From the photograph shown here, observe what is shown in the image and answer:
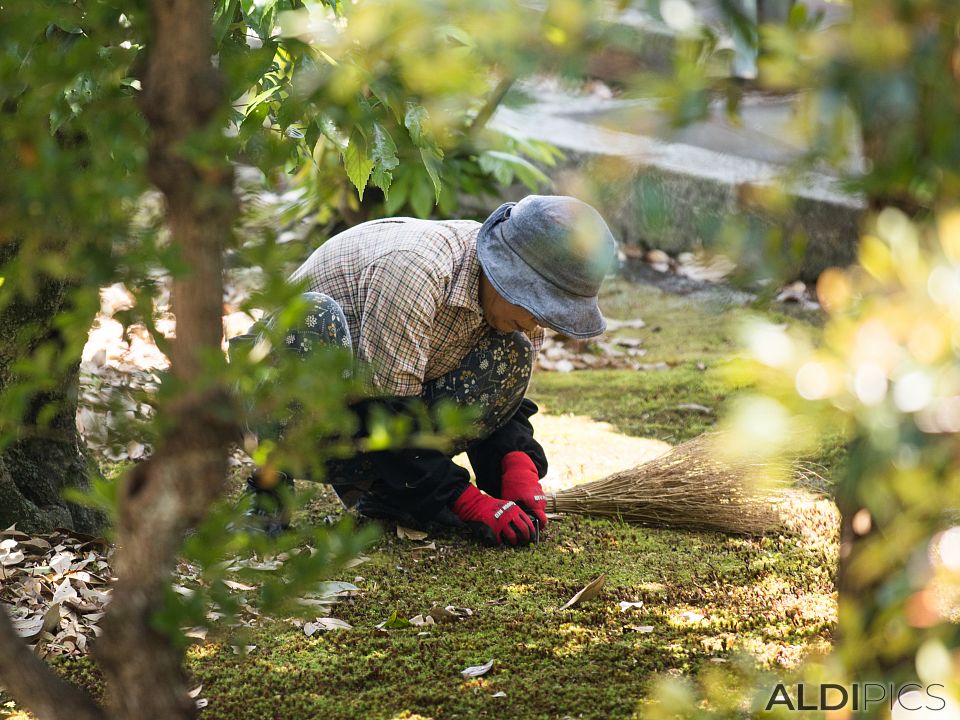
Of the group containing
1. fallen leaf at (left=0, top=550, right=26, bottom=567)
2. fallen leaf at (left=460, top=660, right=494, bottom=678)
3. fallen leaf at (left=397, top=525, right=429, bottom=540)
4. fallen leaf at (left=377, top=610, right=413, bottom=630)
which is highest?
fallen leaf at (left=0, top=550, right=26, bottom=567)

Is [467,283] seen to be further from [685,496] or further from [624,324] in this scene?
[624,324]

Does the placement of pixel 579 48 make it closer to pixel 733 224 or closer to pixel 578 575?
pixel 733 224

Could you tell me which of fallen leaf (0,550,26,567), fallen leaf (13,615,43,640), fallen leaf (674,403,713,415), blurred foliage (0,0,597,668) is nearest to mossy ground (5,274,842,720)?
fallen leaf (13,615,43,640)

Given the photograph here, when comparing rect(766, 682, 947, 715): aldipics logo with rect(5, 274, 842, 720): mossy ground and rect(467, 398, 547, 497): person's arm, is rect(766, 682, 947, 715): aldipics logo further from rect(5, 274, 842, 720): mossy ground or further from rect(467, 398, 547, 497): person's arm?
rect(467, 398, 547, 497): person's arm

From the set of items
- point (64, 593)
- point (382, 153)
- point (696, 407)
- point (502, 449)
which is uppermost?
point (382, 153)

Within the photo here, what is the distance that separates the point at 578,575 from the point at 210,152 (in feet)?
6.64

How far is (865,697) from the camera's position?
118cm

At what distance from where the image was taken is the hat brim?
9.56ft

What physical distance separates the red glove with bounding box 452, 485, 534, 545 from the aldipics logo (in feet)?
5.66

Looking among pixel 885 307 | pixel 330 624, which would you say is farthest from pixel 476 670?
pixel 885 307

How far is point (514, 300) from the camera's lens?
9.58 ft

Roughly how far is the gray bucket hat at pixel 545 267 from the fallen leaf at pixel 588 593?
0.67m

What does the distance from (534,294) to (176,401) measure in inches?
70.6

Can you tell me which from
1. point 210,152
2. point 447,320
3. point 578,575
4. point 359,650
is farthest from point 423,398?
point 210,152
